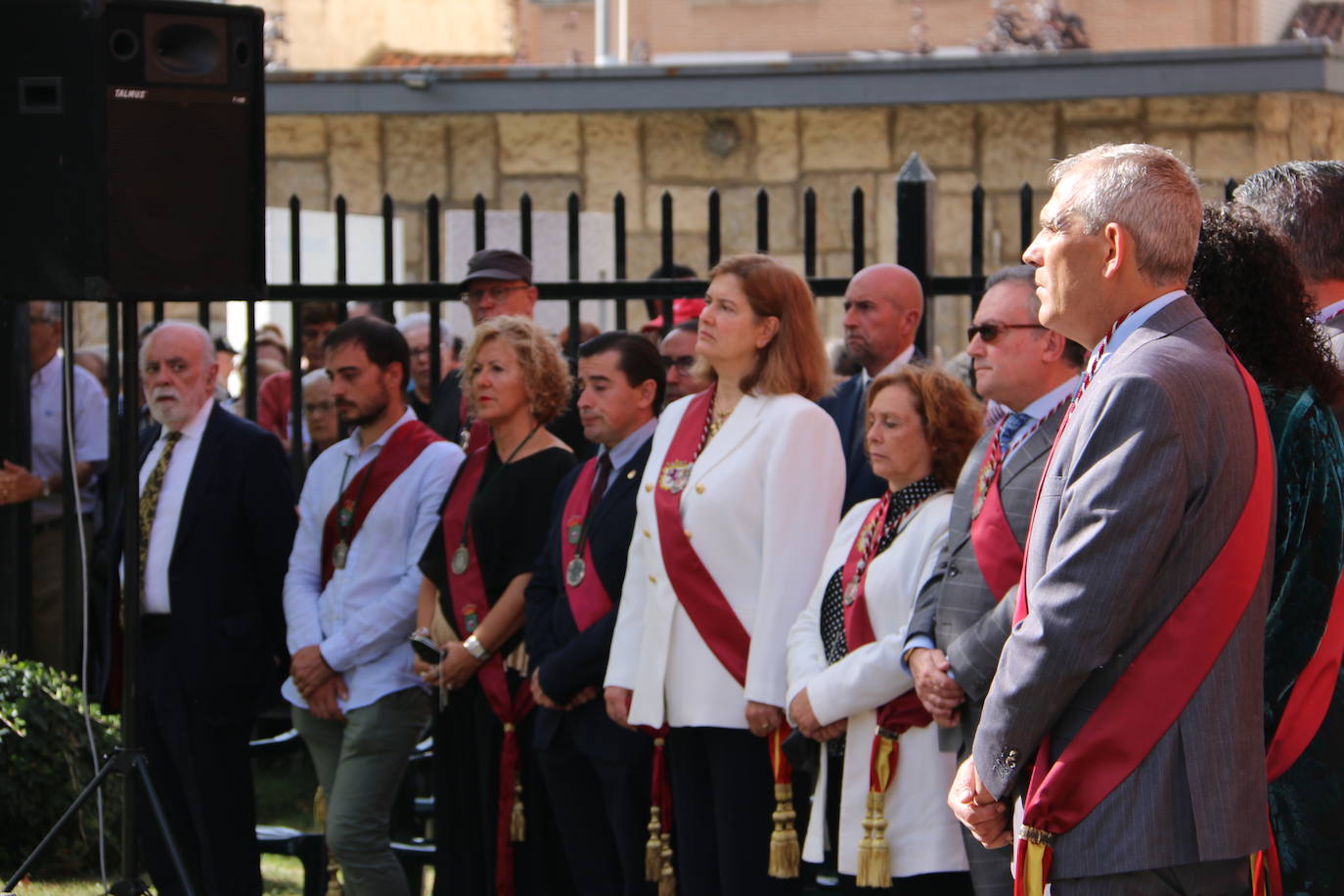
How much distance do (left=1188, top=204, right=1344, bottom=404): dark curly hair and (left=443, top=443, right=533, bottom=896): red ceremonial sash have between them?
2.65m

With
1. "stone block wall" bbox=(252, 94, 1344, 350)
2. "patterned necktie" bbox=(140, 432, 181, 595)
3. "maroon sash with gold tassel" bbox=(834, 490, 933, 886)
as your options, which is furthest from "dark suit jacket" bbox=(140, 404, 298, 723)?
"stone block wall" bbox=(252, 94, 1344, 350)

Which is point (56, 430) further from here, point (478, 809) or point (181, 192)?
point (478, 809)

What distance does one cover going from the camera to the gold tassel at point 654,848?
184 inches

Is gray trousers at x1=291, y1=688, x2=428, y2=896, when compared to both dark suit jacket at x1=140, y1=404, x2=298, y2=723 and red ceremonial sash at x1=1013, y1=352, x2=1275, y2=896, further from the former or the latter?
red ceremonial sash at x1=1013, y1=352, x2=1275, y2=896

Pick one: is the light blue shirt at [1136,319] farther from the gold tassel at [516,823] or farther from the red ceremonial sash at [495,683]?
the gold tassel at [516,823]

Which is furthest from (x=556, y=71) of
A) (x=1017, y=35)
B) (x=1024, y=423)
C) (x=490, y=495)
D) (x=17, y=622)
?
(x=1024, y=423)

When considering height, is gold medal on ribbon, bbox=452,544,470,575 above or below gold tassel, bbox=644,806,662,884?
above

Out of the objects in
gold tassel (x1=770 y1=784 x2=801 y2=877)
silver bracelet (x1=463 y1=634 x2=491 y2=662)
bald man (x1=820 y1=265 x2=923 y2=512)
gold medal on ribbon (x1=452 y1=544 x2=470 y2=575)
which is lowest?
gold tassel (x1=770 y1=784 x2=801 y2=877)

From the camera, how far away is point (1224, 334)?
3.08 m

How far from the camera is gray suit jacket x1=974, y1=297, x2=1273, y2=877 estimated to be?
8.56ft

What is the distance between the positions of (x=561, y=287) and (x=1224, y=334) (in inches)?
132

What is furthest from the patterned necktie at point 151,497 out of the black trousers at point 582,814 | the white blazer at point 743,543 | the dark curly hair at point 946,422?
the dark curly hair at point 946,422

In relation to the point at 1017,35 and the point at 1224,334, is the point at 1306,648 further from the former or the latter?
the point at 1017,35

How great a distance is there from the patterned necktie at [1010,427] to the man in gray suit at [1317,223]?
0.73 metres
